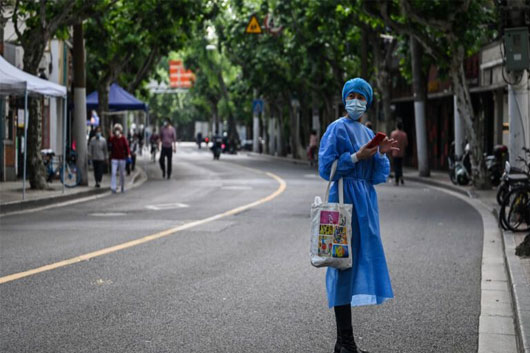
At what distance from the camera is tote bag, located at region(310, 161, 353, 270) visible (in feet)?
19.5

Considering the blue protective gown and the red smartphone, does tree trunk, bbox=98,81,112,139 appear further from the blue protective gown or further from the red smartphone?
the red smartphone

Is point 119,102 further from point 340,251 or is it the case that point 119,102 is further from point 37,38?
point 340,251

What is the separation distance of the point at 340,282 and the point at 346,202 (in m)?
0.52

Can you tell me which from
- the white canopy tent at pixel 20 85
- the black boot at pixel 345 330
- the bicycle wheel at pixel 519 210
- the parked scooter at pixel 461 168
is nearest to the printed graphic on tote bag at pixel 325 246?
the black boot at pixel 345 330

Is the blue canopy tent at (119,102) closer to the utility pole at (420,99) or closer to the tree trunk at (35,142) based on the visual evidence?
the utility pole at (420,99)

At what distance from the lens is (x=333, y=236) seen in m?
5.95

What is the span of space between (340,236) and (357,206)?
29 centimetres

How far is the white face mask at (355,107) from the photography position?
6234mm

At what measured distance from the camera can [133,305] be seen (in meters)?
8.03

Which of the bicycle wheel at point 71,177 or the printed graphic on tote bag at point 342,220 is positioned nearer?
the printed graphic on tote bag at point 342,220

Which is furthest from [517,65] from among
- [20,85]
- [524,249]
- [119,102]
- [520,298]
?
[119,102]

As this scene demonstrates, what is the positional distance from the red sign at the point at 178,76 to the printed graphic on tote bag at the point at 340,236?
76137mm

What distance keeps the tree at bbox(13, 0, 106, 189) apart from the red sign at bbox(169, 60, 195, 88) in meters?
57.7

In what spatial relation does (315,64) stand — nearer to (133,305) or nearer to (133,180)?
(133,180)
